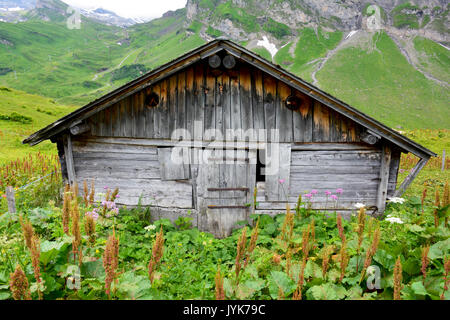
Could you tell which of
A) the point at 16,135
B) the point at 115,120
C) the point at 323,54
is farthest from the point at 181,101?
the point at 323,54

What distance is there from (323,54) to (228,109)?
434ft

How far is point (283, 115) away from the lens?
697cm

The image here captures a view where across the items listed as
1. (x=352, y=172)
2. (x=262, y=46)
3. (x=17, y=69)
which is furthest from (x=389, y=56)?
(x=17, y=69)

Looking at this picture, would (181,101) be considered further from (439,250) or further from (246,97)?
(439,250)

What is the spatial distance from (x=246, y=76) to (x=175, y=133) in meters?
2.28

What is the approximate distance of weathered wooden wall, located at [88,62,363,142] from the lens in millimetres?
6922

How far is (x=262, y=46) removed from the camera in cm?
14450

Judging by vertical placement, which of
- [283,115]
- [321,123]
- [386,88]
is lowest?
[321,123]

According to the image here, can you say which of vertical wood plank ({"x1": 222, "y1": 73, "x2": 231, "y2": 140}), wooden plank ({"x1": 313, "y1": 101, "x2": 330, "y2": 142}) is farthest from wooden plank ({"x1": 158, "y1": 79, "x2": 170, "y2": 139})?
wooden plank ({"x1": 313, "y1": 101, "x2": 330, "y2": 142})

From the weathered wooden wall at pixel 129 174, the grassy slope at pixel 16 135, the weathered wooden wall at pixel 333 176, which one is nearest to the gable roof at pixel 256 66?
the weathered wooden wall at pixel 333 176

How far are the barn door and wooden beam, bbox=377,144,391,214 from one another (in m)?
3.32

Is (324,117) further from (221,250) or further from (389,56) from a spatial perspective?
(389,56)
